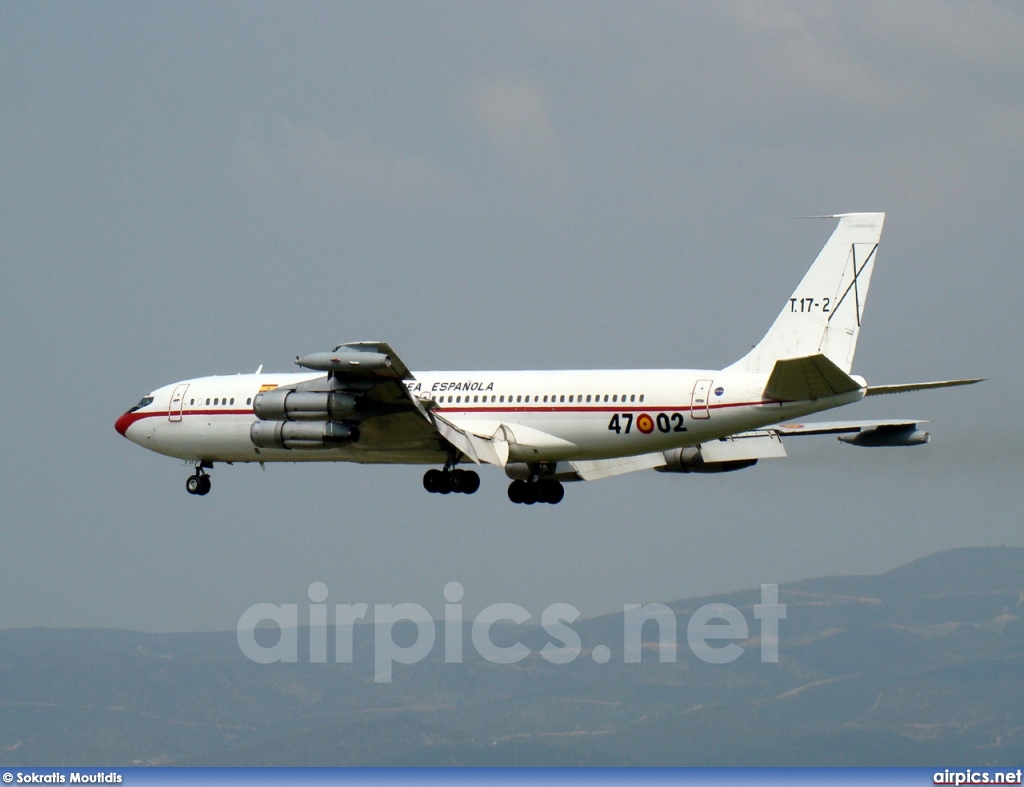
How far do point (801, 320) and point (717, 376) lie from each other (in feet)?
10.8

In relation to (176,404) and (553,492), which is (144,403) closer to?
(176,404)

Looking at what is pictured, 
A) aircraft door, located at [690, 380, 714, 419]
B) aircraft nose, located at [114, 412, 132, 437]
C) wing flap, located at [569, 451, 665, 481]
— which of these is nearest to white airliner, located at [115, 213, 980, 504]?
aircraft door, located at [690, 380, 714, 419]

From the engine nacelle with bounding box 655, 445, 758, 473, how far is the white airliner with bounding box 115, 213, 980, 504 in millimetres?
80

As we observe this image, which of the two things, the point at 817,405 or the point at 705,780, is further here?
the point at 817,405

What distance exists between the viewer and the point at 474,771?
145 ft

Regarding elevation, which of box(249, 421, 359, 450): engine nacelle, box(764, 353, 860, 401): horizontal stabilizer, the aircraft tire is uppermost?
box(249, 421, 359, 450): engine nacelle

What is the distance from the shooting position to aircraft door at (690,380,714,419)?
47531mm

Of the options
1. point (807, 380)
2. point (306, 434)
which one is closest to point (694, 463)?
point (807, 380)

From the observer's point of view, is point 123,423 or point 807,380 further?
point 123,423

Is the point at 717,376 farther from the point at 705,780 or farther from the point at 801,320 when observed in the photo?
the point at 705,780

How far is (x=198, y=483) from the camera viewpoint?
57.5 meters

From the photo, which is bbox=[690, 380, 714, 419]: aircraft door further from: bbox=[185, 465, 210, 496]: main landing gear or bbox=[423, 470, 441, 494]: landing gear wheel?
bbox=[185, 465, 210, 496]: main landing gear

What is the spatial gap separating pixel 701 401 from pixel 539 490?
849cm

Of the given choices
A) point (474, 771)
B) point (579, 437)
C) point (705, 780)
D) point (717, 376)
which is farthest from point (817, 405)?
point (474, 771)
